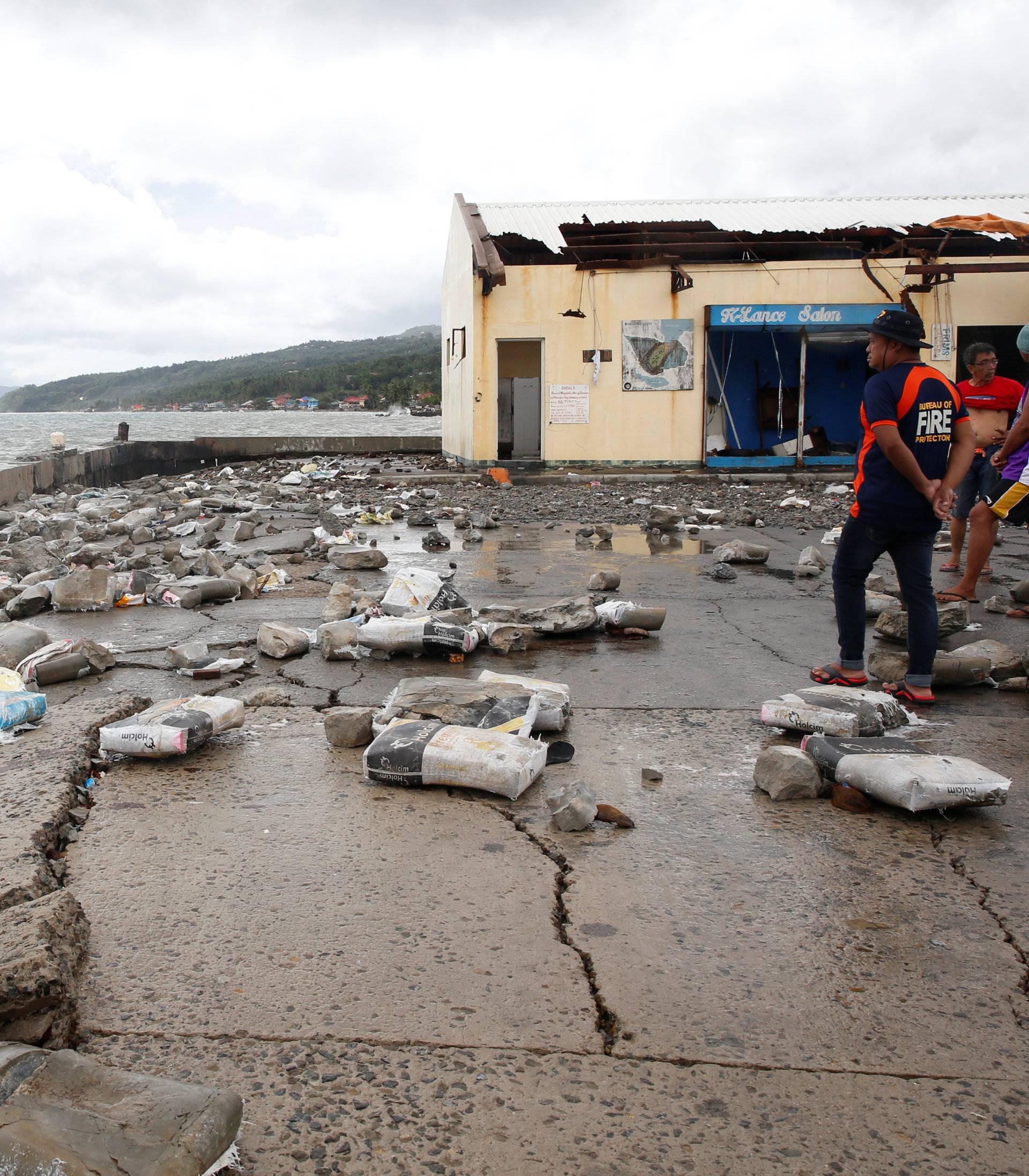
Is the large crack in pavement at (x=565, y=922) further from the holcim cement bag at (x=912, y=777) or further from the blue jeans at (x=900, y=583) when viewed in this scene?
the blue jeans at (x=900, y=583)

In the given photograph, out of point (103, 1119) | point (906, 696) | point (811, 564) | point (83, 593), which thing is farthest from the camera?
point (811, 564)

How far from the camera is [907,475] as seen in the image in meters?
3.51

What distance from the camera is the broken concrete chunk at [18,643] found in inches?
162

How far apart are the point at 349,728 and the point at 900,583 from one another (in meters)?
2.27

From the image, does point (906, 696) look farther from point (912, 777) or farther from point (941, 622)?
point (912, 777)

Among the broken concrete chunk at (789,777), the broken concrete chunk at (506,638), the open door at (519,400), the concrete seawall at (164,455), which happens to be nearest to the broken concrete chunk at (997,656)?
the broken concrete chunk at (789,777)

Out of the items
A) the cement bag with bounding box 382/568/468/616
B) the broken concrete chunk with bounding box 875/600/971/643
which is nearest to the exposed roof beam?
the cement bag with bounding box 382/568/468/616

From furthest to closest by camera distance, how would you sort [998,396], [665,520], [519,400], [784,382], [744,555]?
1. [519,400]
2. [784,382]
3. [665,520]
4. [744,555]
5. [998,396]

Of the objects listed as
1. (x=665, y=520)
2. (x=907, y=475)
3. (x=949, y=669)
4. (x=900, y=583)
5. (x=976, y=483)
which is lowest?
(x=949, y=669)

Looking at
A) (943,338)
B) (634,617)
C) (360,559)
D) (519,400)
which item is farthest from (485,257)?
(634,617)

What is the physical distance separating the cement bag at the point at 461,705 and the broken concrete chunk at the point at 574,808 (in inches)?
15.9

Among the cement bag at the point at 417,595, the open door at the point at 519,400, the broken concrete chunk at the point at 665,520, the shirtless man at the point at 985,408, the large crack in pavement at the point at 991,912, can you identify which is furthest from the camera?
the open door at the point at 519,400

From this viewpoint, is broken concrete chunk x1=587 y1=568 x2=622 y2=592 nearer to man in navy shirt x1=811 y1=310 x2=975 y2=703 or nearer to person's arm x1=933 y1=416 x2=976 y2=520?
man in navy shirt x1=811 y1=310 x2=975 y2=703

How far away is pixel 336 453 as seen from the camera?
25.2m
